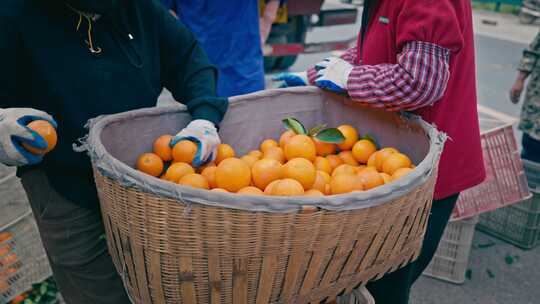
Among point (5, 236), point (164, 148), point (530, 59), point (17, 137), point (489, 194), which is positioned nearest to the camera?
point (17, 137)

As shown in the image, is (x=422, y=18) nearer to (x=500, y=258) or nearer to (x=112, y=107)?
(x=112, y=107)

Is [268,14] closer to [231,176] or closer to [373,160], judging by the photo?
[373,160]

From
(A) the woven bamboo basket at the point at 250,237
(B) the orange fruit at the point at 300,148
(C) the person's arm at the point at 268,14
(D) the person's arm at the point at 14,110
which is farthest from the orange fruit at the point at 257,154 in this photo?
(C) the person's arm at the point at 268,14

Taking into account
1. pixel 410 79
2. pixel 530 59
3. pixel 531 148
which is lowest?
pixel 531 148

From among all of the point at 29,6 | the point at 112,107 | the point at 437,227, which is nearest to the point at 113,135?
the point at 112,107

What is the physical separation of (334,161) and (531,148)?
7.37 feet

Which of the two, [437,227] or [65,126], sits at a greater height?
[65,126]

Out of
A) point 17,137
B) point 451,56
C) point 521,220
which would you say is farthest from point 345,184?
point 521,220

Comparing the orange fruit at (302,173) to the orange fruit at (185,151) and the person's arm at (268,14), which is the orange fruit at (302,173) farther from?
the person's arm at (268,14)

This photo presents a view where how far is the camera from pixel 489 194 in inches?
120

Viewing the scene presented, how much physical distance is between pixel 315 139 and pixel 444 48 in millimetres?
549

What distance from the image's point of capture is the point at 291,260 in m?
1.19

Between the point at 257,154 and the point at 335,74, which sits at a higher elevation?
the point at 335,74

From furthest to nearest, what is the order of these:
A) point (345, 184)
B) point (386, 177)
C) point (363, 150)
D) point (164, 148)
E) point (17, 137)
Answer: point (363, 150)
point (164, 148)
point (386, 177)
point (345, 184)
point (17, 137)
